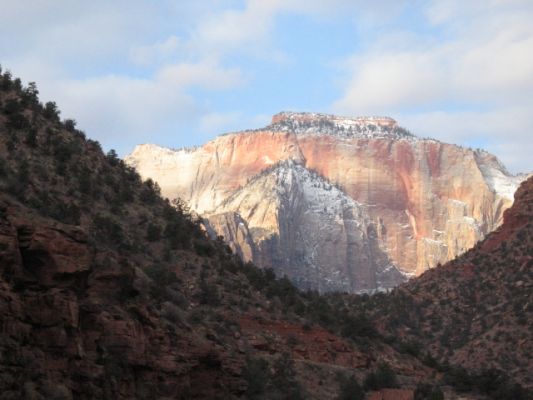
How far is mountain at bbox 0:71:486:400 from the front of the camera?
1414 inches

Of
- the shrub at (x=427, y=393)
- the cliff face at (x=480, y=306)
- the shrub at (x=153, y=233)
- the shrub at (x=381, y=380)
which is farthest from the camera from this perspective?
the cliff face at (x=480, y=306)

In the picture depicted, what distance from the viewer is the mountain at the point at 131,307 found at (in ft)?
118

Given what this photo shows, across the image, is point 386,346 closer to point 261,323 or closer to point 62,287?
point 261,323

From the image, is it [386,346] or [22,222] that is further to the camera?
[386,346]

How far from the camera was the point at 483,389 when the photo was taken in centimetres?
7212

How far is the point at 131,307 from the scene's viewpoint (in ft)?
143

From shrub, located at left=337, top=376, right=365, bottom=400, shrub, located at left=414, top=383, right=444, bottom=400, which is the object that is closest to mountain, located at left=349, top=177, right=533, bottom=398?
shrub, located at left=414, top=383, right=444, bottom=400

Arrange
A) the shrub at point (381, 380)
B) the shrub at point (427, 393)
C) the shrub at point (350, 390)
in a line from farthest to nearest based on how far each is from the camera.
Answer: the shrub at point (381, 380)
the shrub at point (427, 393)
the shrub at point (350, 390)

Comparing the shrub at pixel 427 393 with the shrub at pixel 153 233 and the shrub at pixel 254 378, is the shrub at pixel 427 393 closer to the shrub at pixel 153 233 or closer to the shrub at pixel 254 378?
the shrub at pixel 254 378

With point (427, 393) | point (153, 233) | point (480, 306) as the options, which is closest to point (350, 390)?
point (427, 393)

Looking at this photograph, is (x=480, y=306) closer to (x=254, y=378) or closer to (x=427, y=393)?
(x=427, y=393)

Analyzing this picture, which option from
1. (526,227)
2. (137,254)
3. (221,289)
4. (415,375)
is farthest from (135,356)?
(526,227)

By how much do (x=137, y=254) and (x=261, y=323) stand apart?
7.55m

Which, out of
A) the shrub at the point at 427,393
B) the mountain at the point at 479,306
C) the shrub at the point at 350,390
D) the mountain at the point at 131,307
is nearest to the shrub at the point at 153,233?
the mountain at the point at 131,307
